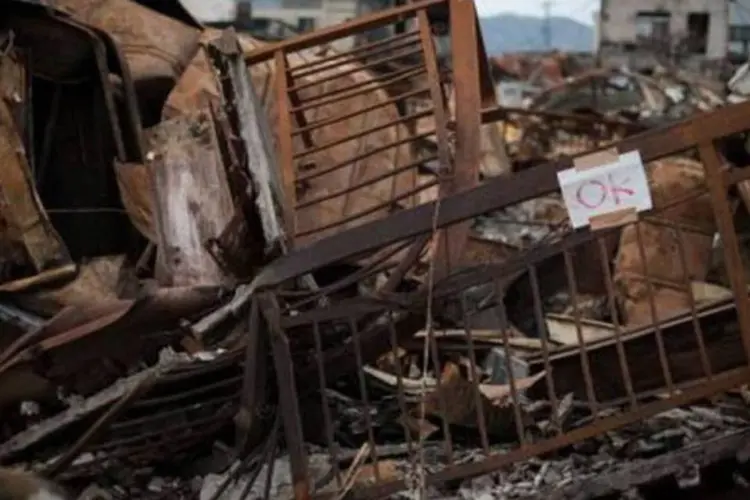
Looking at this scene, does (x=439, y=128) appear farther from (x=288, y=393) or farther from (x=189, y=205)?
(x=288, y=393)

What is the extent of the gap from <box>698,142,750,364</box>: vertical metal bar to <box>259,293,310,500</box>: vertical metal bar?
1218 millimetres

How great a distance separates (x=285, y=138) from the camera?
454 cm

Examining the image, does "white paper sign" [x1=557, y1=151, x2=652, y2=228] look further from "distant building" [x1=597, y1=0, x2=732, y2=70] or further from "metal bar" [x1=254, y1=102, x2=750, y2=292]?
"distant building" [x1=597, y1=0, x2=732, y2=70]

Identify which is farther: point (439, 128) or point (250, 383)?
point (439, 128)

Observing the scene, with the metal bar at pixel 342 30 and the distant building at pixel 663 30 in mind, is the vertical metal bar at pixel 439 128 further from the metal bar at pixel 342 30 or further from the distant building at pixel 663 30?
the distant building at pixel 663 30

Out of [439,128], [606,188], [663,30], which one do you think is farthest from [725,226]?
[663,30]

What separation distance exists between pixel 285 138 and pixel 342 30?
428 mm

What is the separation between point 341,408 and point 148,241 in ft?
3.54

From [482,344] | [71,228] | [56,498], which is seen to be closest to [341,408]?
[482,344]

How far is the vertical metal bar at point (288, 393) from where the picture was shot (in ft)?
12.2

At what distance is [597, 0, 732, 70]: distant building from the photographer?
82.5 feet

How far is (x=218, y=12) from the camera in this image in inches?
712

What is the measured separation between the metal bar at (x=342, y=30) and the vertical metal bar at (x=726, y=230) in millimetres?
1414

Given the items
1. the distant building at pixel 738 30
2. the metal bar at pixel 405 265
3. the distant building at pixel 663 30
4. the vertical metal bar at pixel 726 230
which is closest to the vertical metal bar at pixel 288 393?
the metal bar at pixel 405 265
